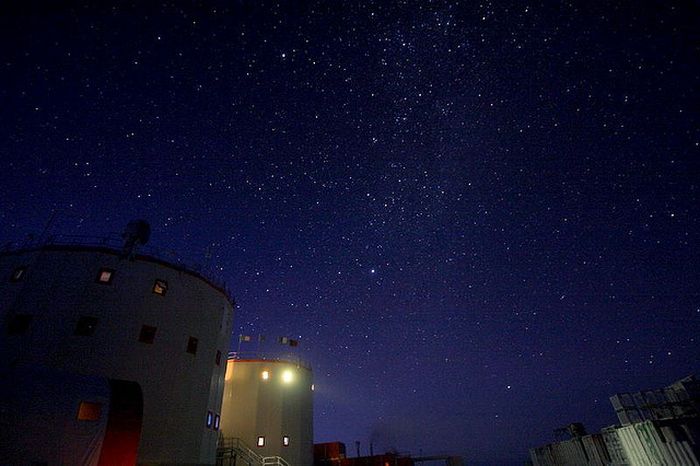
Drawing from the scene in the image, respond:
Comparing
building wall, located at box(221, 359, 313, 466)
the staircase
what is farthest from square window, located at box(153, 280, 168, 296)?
building wall, located at box(221, 359, 313, 466)

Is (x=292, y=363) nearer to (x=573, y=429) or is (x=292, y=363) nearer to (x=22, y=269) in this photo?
(x=22, y=269)

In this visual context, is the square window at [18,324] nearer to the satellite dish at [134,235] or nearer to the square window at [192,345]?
the satellite dish at [134,235]

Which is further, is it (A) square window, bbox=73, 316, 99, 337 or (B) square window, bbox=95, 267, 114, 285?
(B) square window, bbox=95, 267, 114, 285

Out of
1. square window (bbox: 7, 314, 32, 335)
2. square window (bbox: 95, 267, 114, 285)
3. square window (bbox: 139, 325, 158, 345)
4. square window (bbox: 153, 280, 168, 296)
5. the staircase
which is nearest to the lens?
square window (bbox: 7, 314, 32, 335)

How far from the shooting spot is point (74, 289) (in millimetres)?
20438

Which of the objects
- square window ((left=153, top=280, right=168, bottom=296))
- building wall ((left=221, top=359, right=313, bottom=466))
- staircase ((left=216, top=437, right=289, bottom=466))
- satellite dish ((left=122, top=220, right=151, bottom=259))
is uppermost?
satellite dish ((left=122, top=220, right=151, bottom=259))

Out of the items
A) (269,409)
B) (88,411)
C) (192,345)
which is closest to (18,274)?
(192,345)

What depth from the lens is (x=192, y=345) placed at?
904 inches

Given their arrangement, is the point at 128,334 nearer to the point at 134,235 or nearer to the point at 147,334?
the point at 147,334

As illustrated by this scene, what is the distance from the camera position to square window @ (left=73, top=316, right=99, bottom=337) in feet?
63.7

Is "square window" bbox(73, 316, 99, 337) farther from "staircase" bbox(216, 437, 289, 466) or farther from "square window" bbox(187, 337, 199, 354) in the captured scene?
"staircase" bbox(216, 437, 289, 466)

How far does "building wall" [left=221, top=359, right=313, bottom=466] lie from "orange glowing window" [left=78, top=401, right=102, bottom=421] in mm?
19282

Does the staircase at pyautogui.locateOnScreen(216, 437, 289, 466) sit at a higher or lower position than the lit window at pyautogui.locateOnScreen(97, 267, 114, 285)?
lower

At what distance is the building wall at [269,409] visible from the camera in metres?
30.7
